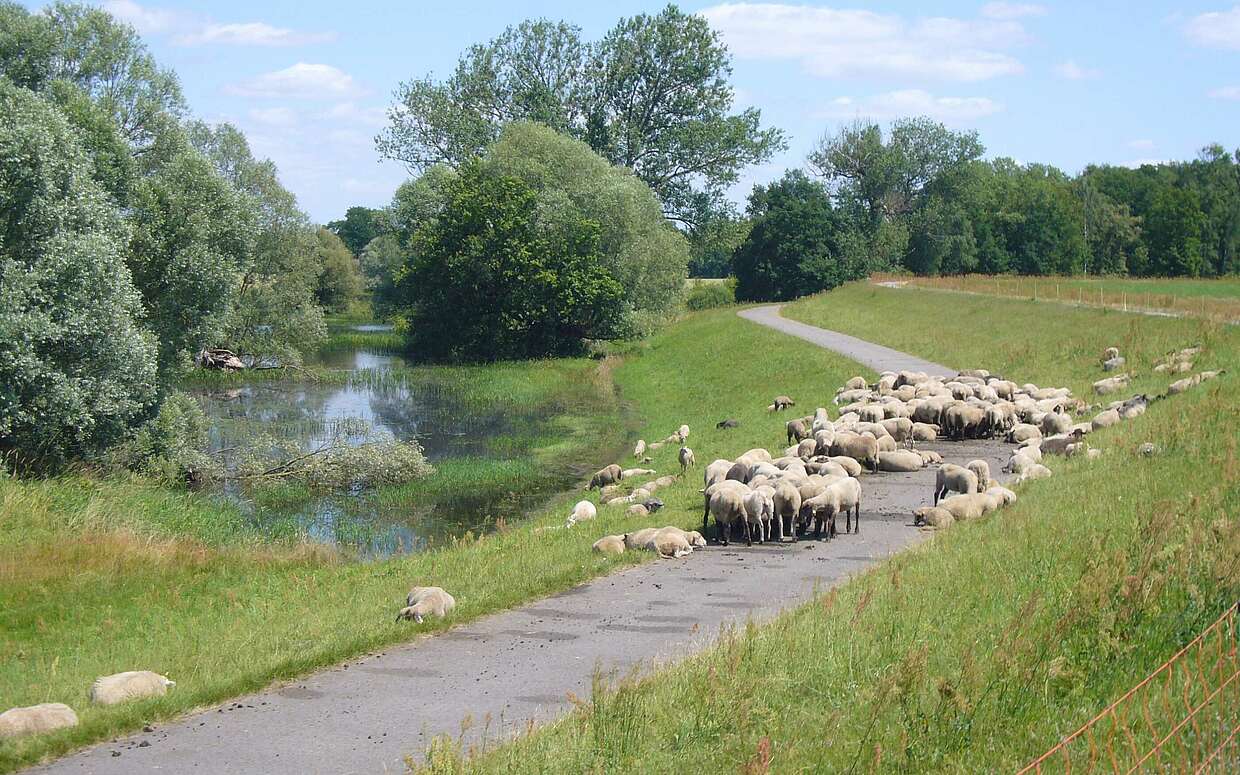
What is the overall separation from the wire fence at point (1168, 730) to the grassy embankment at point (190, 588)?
280 inches

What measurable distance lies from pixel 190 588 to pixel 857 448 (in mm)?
12991

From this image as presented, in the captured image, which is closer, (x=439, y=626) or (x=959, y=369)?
(x=439, y=626)

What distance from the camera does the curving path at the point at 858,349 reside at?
132 ft

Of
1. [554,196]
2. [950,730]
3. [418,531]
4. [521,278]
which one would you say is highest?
[554,196]

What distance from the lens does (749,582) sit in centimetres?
1353

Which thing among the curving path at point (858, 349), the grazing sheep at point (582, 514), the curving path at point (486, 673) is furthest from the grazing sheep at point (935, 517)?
the curving path at point (858, 349)

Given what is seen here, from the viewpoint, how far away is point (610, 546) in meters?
15.6

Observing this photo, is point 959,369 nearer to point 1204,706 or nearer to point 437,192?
point 1204,706

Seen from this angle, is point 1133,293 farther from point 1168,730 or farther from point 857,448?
point 1168,730

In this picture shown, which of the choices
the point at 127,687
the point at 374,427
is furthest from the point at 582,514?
the point at 374,427

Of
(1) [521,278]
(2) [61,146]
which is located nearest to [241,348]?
(1) [521,278]

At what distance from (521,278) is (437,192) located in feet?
35.1

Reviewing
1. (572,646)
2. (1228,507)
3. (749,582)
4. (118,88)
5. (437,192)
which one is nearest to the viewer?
(572,646)

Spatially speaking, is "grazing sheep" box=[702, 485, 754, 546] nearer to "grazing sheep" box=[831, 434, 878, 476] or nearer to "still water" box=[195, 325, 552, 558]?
"grazing sheep" box=[831, 434, 878, 476]
